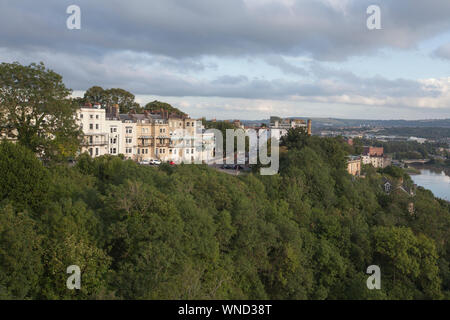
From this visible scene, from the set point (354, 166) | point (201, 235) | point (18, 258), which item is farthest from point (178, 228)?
point (354, 166)

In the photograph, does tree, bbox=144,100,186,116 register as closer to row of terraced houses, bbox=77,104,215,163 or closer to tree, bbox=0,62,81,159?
row of terraced houses, bbox=77,104,215,163

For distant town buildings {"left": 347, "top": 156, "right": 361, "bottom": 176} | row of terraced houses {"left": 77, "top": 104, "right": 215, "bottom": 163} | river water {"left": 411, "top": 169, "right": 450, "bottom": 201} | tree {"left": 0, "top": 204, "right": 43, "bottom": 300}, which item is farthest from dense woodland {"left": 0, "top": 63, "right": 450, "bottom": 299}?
river water {"left": 411, "top": 169, "right": 450, "bottom": 201}

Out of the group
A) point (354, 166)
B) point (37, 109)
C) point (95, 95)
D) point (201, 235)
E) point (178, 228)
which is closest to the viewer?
point (178, 228)

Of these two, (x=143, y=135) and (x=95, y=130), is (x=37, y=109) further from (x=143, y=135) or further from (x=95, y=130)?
(x=143, y=135)

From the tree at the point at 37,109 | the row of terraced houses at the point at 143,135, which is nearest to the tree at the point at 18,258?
the tree at the point at 37,109
